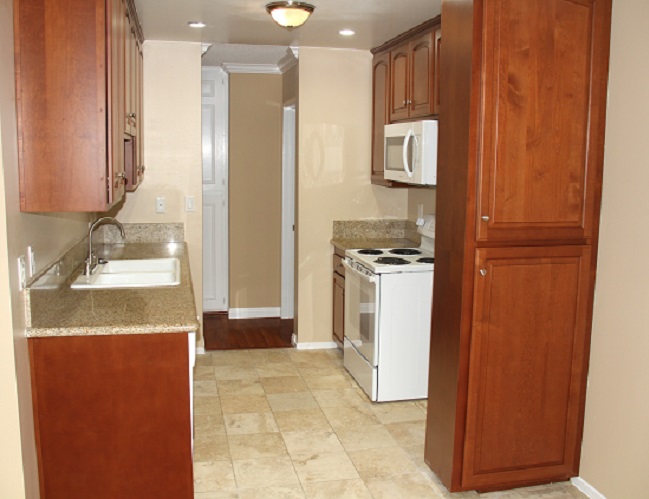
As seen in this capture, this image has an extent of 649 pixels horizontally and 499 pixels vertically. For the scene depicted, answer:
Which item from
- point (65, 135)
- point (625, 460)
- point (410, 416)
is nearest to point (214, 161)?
point (410, 416)

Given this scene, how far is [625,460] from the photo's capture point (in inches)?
111

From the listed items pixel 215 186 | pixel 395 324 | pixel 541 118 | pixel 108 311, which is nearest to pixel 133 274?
pixel 108 311

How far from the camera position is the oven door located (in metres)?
4.14

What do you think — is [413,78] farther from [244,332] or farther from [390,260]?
[244,332]

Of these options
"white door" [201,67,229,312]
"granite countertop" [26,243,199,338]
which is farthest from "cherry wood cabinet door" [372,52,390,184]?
"granite countertop" [26,243,199,338]

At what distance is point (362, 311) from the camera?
4.41m

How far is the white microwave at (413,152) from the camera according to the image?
3.95 metres

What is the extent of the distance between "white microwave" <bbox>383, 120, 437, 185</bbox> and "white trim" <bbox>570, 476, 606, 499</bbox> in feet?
5.49

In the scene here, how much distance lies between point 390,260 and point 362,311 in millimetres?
398

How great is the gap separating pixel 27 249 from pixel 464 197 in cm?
171

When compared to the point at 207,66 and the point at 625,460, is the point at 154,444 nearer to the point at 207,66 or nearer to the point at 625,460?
the point at 625,460

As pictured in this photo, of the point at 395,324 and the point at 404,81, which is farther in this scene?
the point at 404,81

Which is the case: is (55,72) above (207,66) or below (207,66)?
below

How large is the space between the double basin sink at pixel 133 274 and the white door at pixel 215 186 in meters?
2.19
